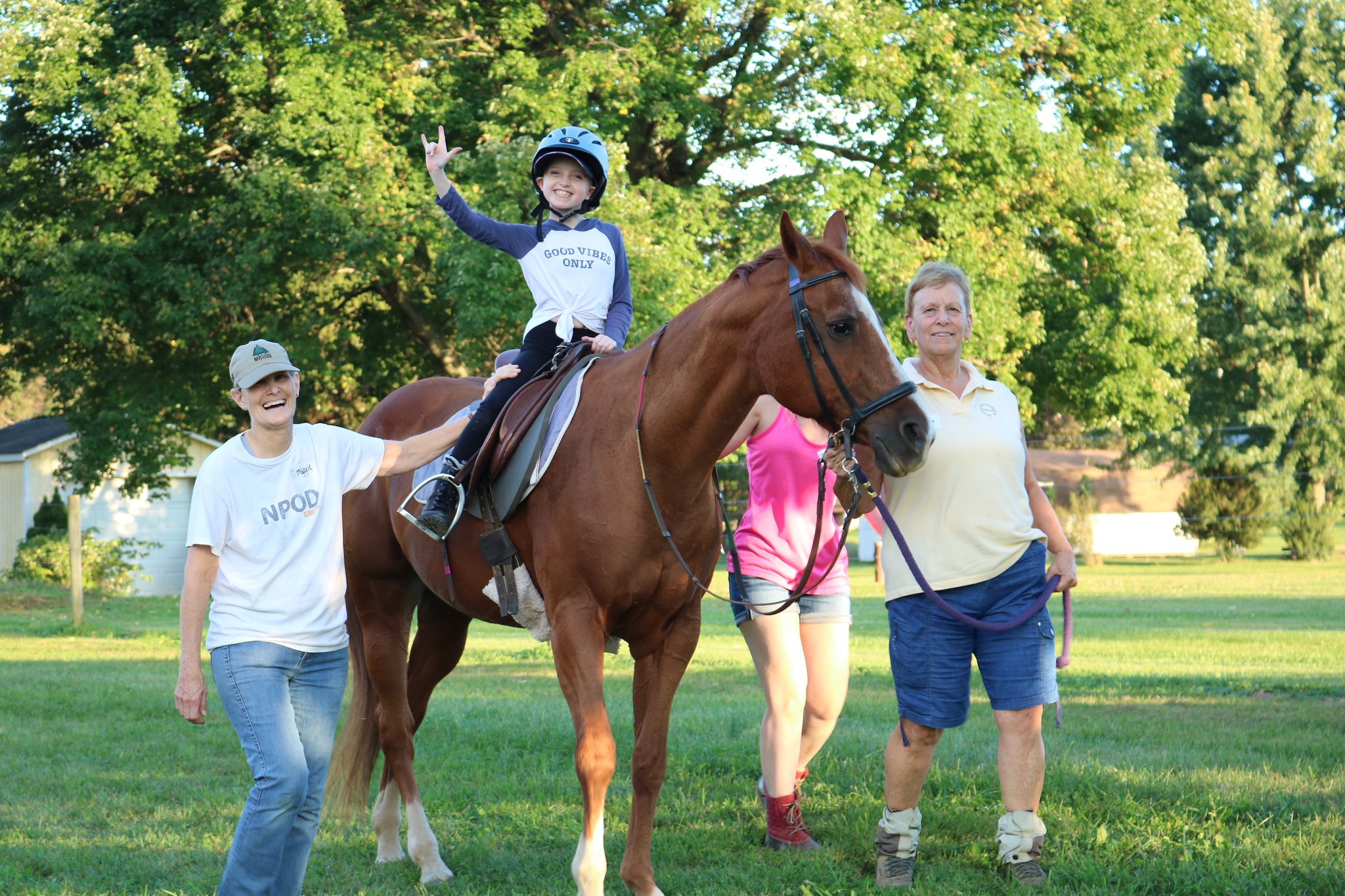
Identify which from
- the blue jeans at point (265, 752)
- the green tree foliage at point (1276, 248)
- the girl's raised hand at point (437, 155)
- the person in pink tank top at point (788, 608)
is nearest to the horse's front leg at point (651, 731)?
the person in pink tank top at point (788, 608)

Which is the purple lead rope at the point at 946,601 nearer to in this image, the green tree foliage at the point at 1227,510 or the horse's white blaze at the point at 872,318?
the horse's white blaze at the point at 872,318

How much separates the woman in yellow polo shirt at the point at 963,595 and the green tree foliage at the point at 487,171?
457 inches

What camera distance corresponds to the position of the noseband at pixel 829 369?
3500mm

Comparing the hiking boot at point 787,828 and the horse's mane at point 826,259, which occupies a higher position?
the horse's mane at point 826,259

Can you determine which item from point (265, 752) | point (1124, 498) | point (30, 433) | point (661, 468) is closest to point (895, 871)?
point (661, 468)

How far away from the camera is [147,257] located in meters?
→ 18.0

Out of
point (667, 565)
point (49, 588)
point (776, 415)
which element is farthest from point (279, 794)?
point (49, 588)

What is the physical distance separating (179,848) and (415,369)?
55.4 ft

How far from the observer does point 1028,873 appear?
4242mm

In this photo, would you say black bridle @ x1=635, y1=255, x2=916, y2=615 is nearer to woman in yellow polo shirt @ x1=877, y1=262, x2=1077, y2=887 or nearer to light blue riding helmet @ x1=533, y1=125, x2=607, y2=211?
woman in yellow polo shirt @ x1=877, y1=262, x2=1077, y2=887

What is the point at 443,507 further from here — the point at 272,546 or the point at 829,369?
the point at 829,369

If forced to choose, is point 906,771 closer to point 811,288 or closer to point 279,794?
point 811,288

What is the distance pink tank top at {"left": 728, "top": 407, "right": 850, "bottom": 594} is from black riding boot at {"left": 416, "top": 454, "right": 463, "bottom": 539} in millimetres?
1344

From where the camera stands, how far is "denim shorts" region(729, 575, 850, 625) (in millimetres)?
4844
